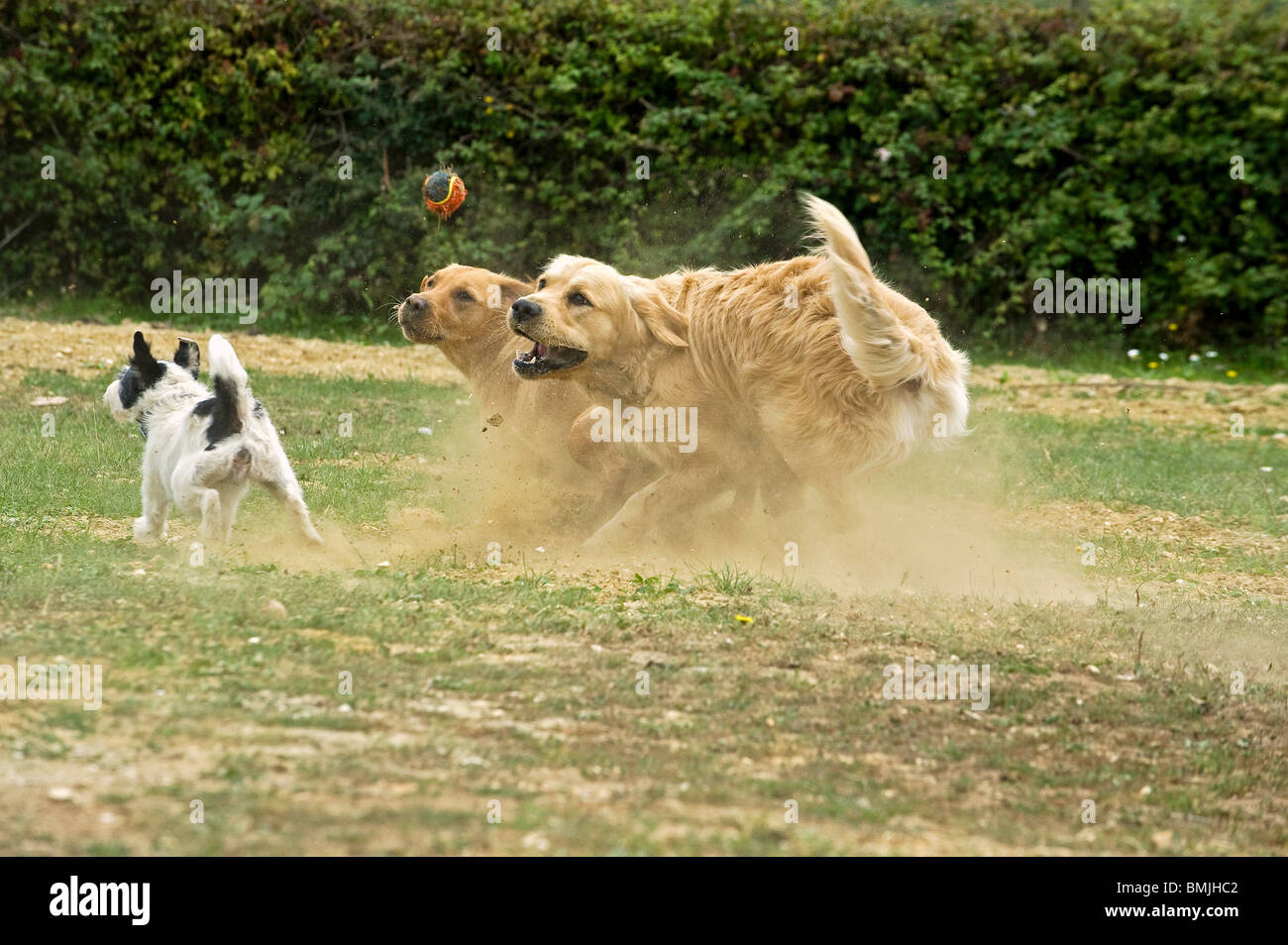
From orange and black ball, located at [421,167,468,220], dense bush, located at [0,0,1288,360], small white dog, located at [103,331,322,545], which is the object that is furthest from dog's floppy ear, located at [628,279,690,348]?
dense bush, located at [0,0,1288,360]

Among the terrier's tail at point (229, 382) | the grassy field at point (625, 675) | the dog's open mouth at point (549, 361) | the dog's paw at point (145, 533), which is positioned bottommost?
the grassy field at point (625, 675)

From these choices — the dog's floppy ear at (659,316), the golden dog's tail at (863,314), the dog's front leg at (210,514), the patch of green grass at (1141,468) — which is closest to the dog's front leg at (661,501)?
the dog's floppy ear at (659,316)

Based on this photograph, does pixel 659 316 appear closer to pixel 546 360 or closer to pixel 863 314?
pixel 546 360

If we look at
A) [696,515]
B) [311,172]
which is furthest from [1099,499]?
[311,172]

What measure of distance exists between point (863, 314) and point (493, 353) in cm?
267

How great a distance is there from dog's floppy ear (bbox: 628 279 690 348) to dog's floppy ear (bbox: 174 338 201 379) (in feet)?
7.79

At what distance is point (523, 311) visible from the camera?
7152 millimetres

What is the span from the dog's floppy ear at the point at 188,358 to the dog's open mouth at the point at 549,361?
176 centimetres

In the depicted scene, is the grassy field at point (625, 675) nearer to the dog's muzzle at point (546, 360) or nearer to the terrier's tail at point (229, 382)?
the terrier's tail at point (229, 382)

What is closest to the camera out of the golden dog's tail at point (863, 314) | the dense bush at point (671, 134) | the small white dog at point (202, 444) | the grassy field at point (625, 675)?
the grassy field at point (625, 675)

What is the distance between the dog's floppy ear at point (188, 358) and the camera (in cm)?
762

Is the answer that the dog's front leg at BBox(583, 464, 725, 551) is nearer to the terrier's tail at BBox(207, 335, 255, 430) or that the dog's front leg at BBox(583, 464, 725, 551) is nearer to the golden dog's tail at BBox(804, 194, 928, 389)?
the golden dog's tail at BBox(804, 194, 928, 389)

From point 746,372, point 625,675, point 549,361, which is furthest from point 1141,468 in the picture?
point 625,675

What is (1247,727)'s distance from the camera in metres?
5.46
